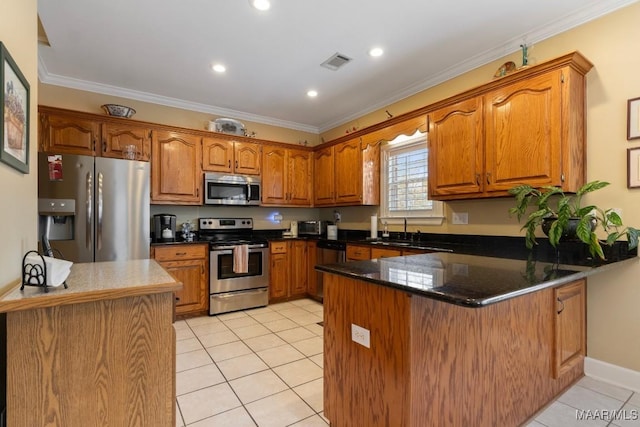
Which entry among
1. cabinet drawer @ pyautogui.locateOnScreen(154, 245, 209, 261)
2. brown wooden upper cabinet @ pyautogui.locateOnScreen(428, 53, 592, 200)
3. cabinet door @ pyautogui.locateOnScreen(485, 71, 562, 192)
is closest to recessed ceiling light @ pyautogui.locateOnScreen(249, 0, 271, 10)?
brown wooden upper cabinet @ pyautogui.locateOnScreen(428, 53, 592, 200)

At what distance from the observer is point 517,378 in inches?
66.1

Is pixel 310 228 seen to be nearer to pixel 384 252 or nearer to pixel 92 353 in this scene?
pixel 384 252

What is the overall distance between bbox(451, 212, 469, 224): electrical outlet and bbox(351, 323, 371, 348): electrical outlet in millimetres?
2132

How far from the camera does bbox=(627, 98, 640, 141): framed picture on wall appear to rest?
2.12 metres

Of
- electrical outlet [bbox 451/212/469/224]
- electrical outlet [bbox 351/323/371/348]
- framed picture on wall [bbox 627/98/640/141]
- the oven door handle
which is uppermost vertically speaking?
framed picture on wall [bbox 627/98/640/141]

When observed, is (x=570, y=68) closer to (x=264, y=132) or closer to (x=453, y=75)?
(x=453, y=75)

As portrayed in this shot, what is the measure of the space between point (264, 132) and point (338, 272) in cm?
378

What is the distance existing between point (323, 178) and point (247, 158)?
3.80 feet

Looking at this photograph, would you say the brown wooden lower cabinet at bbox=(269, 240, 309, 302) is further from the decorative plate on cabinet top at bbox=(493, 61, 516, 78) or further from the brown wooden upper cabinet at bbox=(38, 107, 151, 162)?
the decorative plate on cabinet top at bbox=(493, 61, 516, 78)

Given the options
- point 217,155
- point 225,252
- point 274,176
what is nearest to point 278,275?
point 225,252

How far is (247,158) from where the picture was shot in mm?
4387

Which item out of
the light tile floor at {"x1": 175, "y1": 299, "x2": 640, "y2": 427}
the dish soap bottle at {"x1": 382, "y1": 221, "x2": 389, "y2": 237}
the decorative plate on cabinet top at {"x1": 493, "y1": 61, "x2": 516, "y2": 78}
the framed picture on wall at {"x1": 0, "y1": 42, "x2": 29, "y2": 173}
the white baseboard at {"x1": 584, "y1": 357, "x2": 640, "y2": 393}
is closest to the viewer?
the framed picture on wall at {"x1": 0, "y1": 42, "x2": 29, "y2": 173}

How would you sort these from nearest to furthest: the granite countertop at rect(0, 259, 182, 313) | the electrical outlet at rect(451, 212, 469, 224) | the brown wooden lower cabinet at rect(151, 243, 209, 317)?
the granite countertop at rect(0, 259, 182, 313) → the electrical outlet at rect(451, 212, 469, 224) → the brown wooden lower cabinet at rect(151, 243, 209, 317)

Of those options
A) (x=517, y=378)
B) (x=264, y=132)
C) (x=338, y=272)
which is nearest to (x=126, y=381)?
(x=338, y=272)
